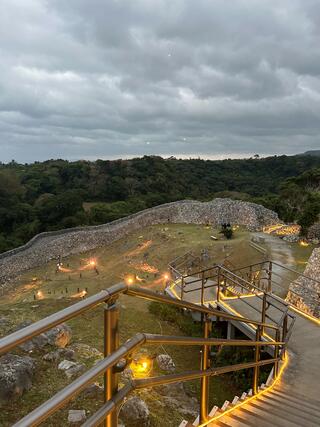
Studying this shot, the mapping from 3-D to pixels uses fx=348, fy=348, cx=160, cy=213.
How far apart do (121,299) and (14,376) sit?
6627mm

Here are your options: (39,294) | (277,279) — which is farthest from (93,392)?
(39,294)

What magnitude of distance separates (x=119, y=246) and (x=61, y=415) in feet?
81.3

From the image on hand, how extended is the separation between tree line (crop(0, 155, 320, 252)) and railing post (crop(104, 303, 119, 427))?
2256cm

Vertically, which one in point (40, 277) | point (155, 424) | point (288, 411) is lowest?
point (40, 277)

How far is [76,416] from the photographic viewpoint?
12.6 feet

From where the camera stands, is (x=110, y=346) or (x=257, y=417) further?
(x=257, y=417)

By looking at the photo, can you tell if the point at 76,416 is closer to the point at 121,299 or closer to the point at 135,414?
the point at 135,414

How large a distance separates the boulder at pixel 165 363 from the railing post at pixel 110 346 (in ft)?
17.9

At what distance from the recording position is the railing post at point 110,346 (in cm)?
135

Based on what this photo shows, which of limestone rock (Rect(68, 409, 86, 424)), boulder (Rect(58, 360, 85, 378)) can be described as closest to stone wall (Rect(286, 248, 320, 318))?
boulder (Rect(58, 360, 85, 378))

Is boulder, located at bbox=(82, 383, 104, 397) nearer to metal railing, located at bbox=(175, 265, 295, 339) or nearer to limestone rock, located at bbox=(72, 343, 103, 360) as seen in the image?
limestone rock, located at bbox=(72, 343, 103, 360)

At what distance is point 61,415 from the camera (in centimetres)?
387

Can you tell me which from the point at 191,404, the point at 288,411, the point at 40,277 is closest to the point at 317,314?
the point at 191,404

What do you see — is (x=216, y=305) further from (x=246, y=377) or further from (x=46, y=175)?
(x=46, y=175)
